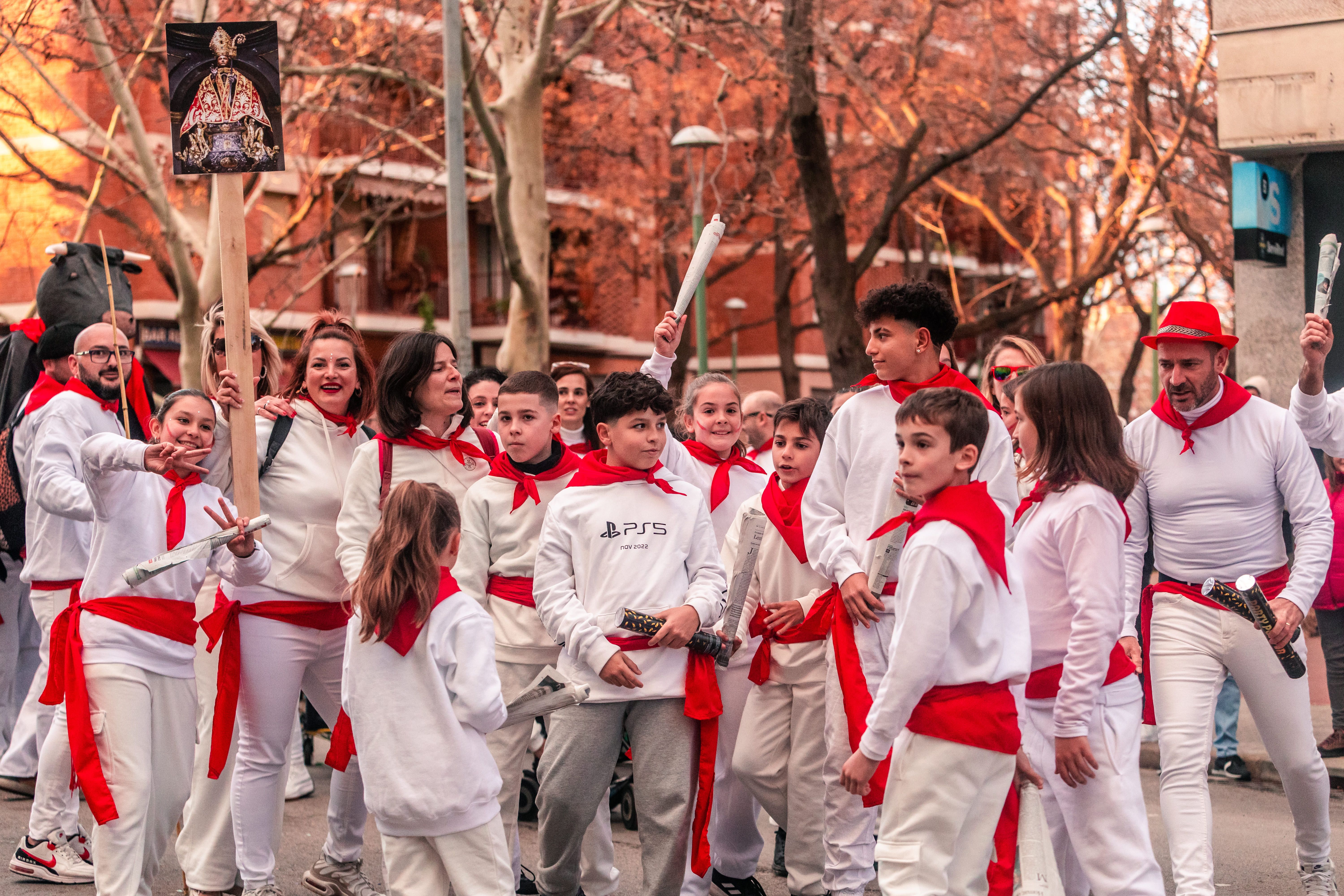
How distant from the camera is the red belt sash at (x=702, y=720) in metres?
4.71

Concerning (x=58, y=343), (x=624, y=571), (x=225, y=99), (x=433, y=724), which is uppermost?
(x=225, y=99)

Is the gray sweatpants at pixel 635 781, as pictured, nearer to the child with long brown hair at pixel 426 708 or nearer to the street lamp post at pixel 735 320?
the child with long brown hair at pixel 426 708

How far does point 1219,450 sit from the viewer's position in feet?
16.1

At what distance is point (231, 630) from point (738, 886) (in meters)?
2.14

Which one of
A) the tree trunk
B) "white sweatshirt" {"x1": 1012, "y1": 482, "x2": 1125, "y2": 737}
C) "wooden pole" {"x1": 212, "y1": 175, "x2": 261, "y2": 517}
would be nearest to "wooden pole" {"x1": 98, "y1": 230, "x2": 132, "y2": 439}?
"wooden pole" {"x1": 212, "y1": 175, "x2": 261, "y2": 517}

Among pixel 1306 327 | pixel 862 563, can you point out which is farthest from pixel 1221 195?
pixel 862 563

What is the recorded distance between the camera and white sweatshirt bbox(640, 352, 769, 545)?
5.52 m

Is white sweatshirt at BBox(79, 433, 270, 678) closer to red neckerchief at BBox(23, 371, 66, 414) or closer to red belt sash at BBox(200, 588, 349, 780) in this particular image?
red belt sash at BBox(200, 588, 349, 780)

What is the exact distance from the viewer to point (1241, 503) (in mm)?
4867

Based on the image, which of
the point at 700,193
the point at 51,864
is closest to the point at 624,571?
the point at 51,864

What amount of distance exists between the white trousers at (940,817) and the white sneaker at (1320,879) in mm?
1773

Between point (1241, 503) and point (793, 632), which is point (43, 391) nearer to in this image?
point (793, 632)

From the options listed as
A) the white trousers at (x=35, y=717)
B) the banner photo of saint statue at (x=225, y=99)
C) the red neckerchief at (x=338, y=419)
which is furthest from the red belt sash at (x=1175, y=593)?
the white trousers at (x=35, y=717)

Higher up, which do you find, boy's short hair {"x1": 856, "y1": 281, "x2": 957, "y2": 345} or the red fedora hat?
boy's short hair {"x1": 856, "y1": 281, "x2": 957, "y2": 345}
